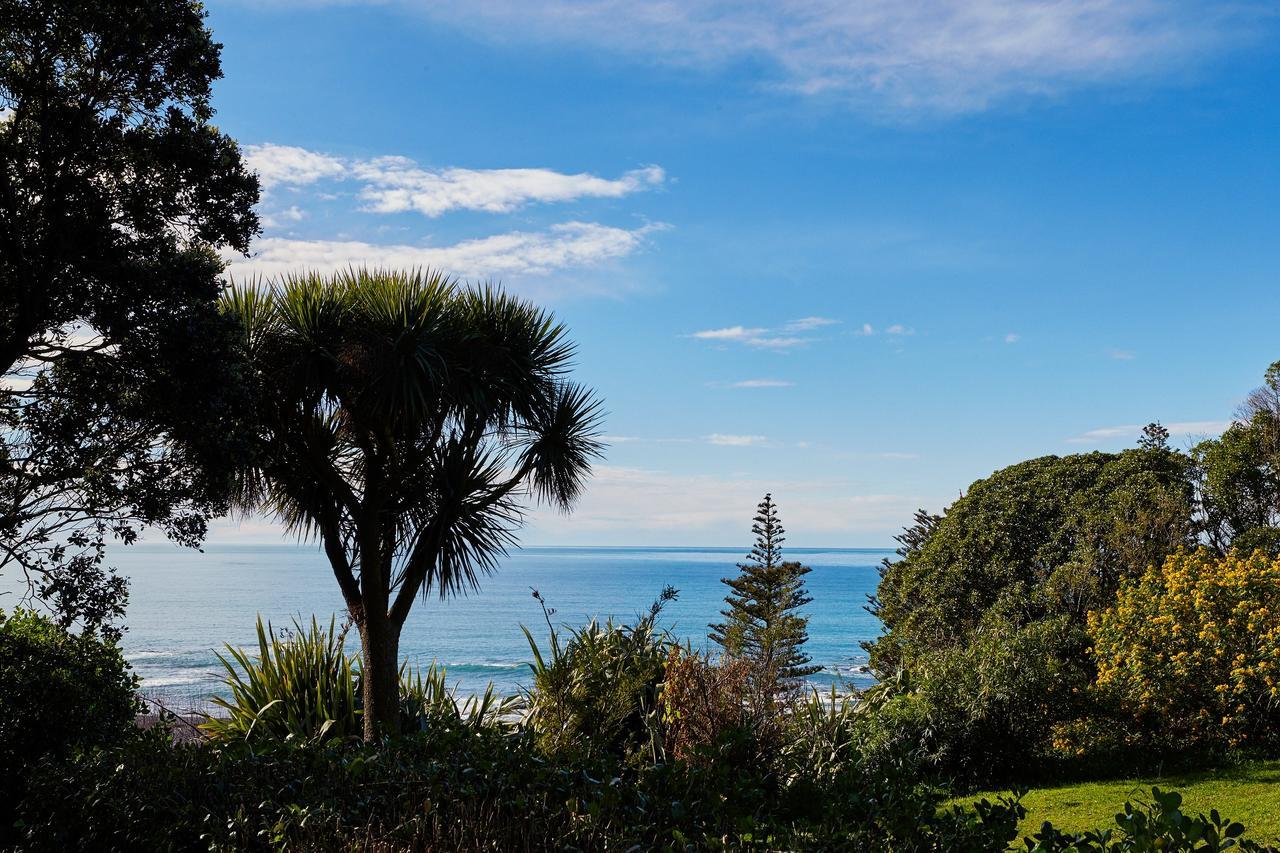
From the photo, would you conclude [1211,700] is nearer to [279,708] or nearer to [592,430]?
[592,430]

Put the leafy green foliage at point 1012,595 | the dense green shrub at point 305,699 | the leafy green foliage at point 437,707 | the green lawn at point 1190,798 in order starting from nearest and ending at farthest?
the green lawn at point 1190,798 → the dense green shrub at point 305,699 → the leafy green foliage at point 437,707 → the leafy green foliage at point 1012,595

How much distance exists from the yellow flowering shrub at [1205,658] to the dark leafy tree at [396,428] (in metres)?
6.52

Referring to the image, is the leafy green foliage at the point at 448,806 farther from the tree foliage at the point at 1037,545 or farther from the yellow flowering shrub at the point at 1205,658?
the tree foliage at the point at 1037,545

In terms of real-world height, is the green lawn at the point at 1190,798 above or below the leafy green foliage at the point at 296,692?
below

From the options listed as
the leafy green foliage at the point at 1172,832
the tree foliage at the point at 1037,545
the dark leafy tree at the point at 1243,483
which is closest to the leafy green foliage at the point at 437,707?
the tree foliage at the point at 1037,545

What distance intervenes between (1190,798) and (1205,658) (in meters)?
2.55

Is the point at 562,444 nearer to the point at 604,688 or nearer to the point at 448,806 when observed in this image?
the point at 604,688

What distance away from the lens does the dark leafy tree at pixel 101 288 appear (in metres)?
5.91

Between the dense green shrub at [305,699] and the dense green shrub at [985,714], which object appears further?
the dense green shrub at [985,714]

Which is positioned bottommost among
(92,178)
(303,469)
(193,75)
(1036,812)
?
(1036,812)

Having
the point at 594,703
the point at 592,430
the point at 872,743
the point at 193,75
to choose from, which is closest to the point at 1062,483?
the point at 872,743

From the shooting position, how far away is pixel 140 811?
3.86 metres

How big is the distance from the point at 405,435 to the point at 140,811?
5.45 metres

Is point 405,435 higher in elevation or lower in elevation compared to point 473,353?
lower
